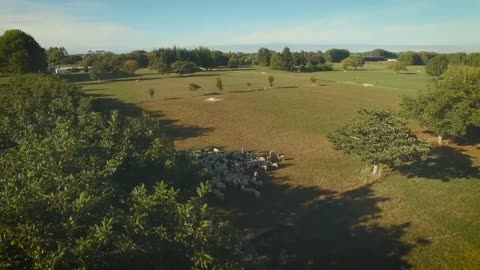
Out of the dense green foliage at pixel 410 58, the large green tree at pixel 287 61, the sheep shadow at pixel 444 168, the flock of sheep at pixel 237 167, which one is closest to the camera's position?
the flock of sheep at pixel 237 167

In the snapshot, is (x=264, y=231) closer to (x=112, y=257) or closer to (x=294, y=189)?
(x=294, y=189)

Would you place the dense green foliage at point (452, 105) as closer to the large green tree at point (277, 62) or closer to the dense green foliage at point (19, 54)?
the dense green foliage at point (19, 54)

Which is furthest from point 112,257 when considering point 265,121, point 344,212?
point 265,121

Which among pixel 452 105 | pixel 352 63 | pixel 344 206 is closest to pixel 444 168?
pixel 452 105

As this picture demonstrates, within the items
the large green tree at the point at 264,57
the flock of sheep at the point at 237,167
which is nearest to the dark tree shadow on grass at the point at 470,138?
the flock of sheep at the point at 237,167

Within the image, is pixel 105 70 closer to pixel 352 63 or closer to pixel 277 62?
pixel 277 62

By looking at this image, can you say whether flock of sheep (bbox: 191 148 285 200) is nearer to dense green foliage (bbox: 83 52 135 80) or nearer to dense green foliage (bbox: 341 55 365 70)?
dense green foliage (bbox: 83 52 135 80)
